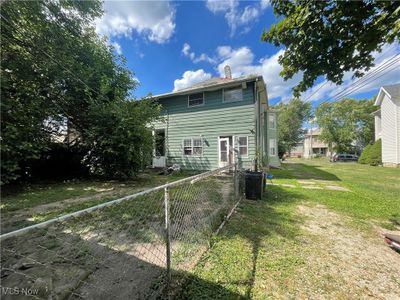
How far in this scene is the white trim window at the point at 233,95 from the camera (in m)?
11.2

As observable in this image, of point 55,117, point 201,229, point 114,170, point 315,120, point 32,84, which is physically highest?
point 315,120

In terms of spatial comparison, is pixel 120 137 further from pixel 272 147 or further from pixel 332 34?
pixel 272 147

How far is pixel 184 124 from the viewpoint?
510 inches

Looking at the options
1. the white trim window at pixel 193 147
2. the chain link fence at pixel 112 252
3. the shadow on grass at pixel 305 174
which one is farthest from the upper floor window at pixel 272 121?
the chain link fence at pixel 112 252

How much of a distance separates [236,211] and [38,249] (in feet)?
12.7

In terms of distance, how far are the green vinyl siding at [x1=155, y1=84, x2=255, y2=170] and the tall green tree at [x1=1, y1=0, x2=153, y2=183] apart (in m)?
3.54

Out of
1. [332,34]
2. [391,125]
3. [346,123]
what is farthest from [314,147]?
[332,34]

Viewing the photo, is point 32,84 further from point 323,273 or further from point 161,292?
point 323,273

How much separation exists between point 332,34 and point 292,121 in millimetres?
36248

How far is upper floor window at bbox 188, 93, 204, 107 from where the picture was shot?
12.5 metres

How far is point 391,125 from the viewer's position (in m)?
17.5

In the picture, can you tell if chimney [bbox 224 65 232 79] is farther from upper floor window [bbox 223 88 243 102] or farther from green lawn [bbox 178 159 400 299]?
green lawn [bbox 178 159 400 299]

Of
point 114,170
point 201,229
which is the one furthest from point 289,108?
point 201,229

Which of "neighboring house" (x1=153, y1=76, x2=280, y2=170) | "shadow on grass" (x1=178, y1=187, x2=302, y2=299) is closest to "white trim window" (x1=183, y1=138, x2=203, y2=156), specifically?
"neighboring house" (x1=153, y1=76, x2=280, y2=170)
